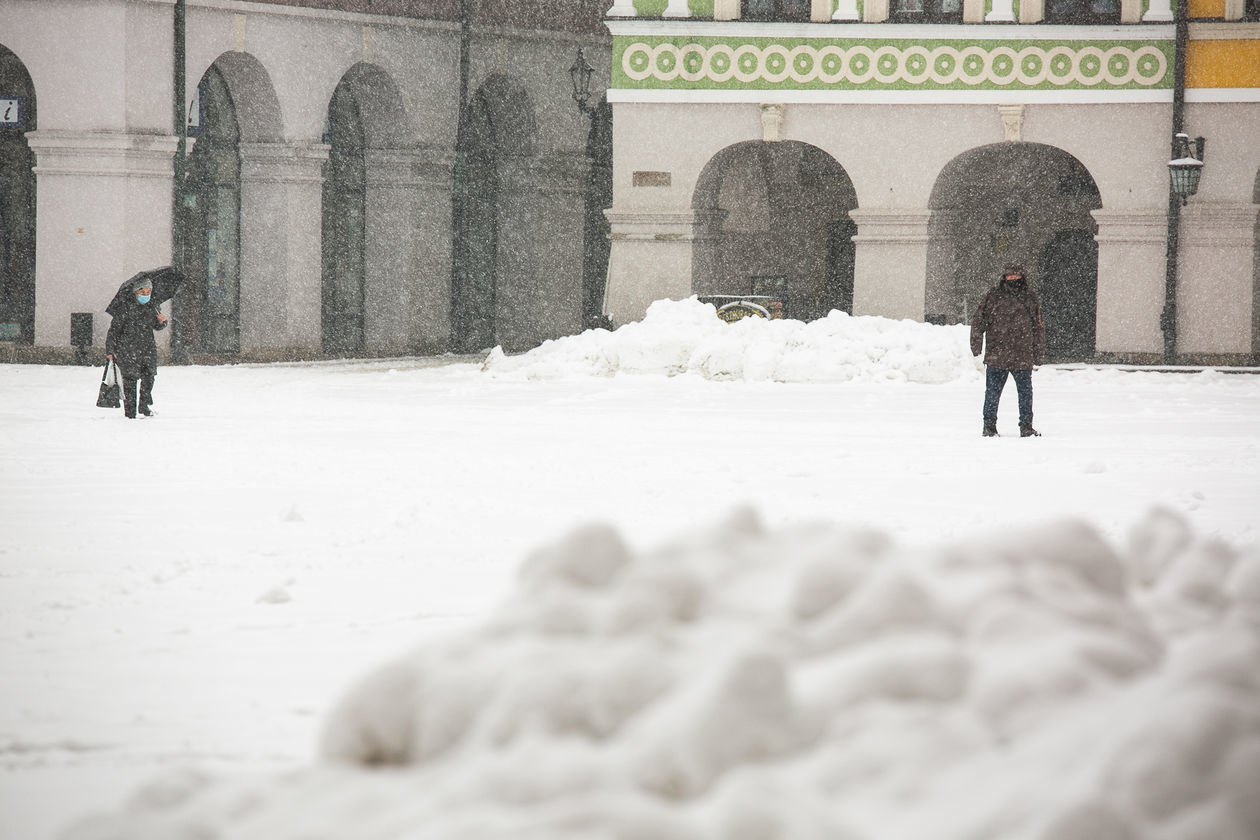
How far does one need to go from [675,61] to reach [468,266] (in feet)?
22.7

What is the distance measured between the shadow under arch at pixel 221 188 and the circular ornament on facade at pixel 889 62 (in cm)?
983

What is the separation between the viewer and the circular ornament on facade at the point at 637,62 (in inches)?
1067

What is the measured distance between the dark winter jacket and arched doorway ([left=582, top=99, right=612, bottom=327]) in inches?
654

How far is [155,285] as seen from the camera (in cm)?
1680

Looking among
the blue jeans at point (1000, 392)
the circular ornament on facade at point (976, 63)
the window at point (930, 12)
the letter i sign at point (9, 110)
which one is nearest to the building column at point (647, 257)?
the window at point (930, 12)

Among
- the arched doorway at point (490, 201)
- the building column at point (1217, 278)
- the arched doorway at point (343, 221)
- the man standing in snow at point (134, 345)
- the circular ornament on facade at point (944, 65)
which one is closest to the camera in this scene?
the man standing in snow at point (134, 345)

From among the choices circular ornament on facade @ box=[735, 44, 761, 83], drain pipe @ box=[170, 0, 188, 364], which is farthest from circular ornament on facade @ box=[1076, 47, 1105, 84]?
drain pipe @ box=[170, 0, 188, 364]

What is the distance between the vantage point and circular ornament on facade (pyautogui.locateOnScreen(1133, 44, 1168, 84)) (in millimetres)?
26156

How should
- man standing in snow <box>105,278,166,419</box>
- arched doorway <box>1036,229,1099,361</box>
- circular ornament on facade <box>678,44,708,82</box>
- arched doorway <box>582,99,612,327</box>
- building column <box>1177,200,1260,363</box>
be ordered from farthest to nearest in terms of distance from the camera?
arched doorway <box>582,99,612,327</box>, arched doorway <box>1036,229,1099,361</box>, circular ornament on facade <box>678,44,708,82</box>, building column <box>1177,200,1260,363</box>, man standing in snow <box>105,278,166,419</box>

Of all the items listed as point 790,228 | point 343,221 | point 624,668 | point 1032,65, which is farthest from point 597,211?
point 624,668

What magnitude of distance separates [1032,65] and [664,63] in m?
5.95

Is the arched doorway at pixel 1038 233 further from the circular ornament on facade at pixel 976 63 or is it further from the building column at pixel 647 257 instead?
the building column at pixel 647 257

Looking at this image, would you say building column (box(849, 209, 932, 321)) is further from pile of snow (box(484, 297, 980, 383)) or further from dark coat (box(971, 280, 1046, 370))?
dark coat (box(971, 280, 1046, 370))

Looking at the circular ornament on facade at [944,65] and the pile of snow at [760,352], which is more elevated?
the circular ornament on facade at [944,65]
